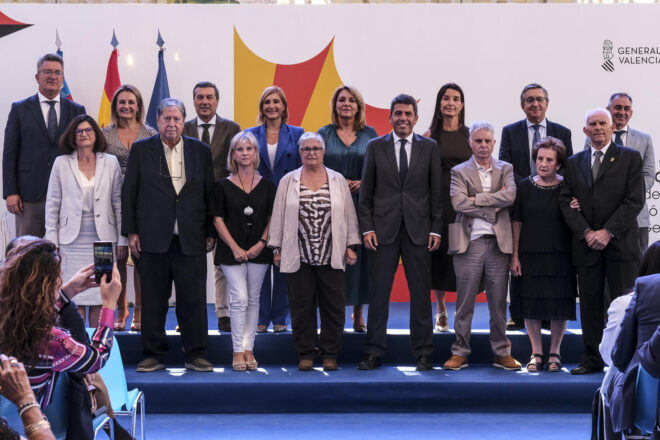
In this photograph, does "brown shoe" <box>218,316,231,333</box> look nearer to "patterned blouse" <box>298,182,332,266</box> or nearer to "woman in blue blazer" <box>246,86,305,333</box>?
"woman in blue blazer" <box>246,86,305,333</box>

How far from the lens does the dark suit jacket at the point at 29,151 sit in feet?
19.0

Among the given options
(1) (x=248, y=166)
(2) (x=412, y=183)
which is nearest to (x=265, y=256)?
(1) (x=248, y=166)

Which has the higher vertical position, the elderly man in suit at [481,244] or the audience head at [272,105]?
the audience head at [272,105]

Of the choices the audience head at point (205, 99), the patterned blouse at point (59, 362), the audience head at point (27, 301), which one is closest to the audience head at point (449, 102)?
the audience head at point (205, 99)

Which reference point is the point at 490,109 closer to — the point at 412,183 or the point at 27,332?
the point at 412,183

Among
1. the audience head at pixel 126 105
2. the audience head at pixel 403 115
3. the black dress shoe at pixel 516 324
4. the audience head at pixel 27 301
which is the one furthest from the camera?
the black dress shoe at pixel 516 324

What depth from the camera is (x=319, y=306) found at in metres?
5.41

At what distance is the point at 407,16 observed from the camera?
24.6ft

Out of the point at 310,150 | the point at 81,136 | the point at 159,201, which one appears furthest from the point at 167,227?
the point at 310,150

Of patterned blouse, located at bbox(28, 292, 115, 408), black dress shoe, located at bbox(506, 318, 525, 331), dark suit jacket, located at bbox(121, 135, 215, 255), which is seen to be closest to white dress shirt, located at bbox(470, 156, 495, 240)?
black dress shoe, located at bbox(506, 318, 525, 331)

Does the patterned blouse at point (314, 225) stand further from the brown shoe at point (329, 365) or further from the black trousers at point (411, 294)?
the brown shoe at point (329, 365)

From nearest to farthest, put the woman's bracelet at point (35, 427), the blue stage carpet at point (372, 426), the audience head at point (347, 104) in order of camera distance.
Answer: the woman's bracelet at point (35, 427), the blue stage carpet at point (372, 426), the audience head at point (347, 104)

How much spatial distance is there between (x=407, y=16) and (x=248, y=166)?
277 cm

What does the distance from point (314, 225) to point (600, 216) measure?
171 cm
